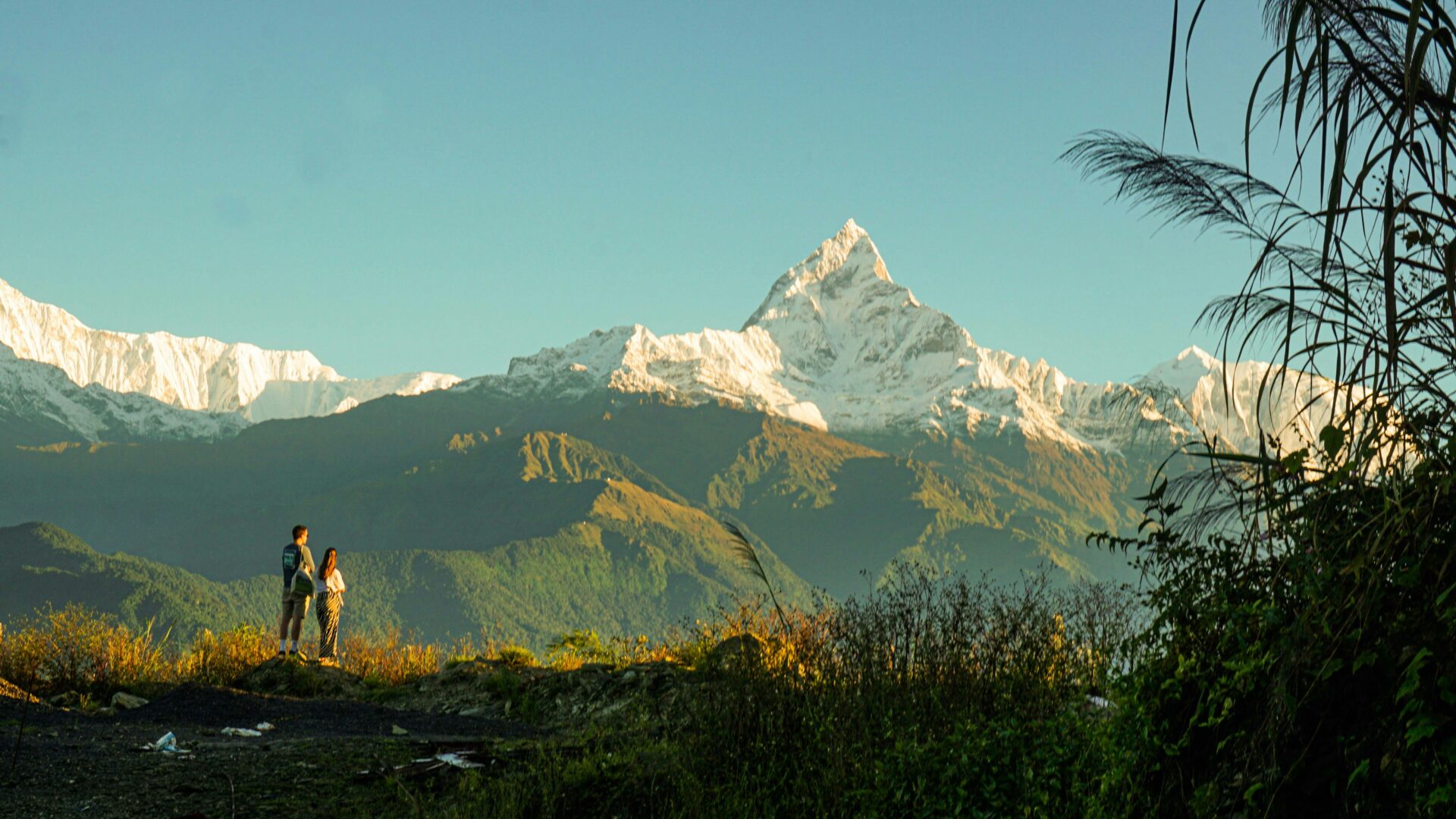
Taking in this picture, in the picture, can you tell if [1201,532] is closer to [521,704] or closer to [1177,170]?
[1177,170]

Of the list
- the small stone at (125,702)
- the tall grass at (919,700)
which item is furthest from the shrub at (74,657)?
the tall grass at (919,700)

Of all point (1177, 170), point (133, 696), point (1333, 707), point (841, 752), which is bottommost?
point (133, 696)

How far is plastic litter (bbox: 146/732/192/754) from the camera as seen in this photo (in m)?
6.96

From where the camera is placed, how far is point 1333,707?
3.34 meters

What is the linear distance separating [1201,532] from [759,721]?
3314mm

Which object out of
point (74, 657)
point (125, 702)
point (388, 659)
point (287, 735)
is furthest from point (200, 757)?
point (388, 659)

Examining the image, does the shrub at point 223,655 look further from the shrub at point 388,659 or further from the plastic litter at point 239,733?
the plastic litter at point 239,733

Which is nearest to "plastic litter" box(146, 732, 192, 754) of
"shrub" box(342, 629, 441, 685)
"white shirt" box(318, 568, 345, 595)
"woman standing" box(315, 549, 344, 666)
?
"shrub" box(342, 629, 441, 685)

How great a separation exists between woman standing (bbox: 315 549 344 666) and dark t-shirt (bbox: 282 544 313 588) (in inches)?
6.7

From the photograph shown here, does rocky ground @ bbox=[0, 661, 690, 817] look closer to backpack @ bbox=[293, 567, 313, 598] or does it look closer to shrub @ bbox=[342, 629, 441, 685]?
shrub @ bbox=[342, 629, 441, 685]

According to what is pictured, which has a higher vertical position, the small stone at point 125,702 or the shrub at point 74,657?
the shrub at point 74,657

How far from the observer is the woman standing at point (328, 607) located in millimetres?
13648

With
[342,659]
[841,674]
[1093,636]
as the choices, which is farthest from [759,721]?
[342,659]

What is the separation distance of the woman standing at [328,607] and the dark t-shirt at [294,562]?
17cm
